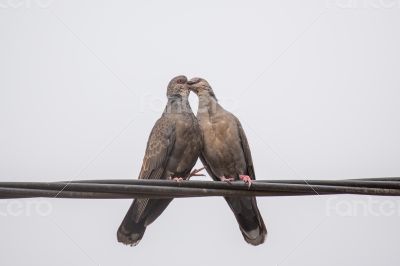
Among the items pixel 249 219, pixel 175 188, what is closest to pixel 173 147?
pixel 249 219

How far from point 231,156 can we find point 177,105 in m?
0.84

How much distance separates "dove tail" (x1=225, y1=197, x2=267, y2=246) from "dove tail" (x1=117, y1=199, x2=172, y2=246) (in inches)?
30.2

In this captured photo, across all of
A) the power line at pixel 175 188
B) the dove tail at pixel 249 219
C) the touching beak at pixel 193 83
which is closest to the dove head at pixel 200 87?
the touching beak at pixel 193 83

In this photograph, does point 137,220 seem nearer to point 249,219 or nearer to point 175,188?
point 249,219

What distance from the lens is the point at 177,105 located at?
6.79 metres

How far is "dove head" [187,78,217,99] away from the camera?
686 cm

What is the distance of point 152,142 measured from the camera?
646 cm

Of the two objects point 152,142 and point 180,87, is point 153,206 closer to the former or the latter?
point 152,142

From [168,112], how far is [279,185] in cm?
311

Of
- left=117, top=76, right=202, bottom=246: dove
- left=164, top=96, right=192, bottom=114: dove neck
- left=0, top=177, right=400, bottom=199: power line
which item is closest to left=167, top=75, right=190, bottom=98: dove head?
left=164, top=96, right=192, bottom=114: dove neck

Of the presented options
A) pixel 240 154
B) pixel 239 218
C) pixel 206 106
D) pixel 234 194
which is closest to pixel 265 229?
pixel 239 218

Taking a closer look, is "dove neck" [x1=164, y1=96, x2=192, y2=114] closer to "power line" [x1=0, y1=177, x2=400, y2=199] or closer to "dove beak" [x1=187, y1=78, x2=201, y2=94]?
"dove beak" [x1=187, y1=78, x2=201, y2=94]

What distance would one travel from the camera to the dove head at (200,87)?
6.86m

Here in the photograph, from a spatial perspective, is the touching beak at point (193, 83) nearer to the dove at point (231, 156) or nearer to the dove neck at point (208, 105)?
the dove neck at point (208, 105)
